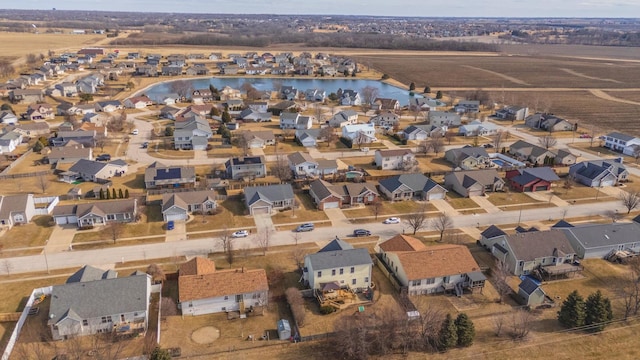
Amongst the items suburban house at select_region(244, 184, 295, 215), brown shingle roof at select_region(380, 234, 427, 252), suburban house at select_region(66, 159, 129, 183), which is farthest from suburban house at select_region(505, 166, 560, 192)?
suburban house at select_region(66, 159, 129, 183)

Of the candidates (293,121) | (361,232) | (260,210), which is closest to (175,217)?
(260,210)

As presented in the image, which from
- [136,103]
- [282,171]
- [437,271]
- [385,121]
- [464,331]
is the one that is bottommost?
[464,331]

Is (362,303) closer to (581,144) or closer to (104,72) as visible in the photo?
(581,144)

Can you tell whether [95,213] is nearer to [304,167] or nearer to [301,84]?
[304,167]

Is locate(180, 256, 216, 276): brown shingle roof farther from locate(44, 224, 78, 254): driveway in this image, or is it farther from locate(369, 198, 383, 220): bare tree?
locate(369, 198, 383, 220): bare tree

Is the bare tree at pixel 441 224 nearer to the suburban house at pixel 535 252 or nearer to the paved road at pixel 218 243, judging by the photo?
the paved road at pixel 218 243

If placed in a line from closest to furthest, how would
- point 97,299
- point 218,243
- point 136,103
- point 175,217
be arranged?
1. point 97,299
2. point 218,243
3. point 175,217
4. point 136,103
